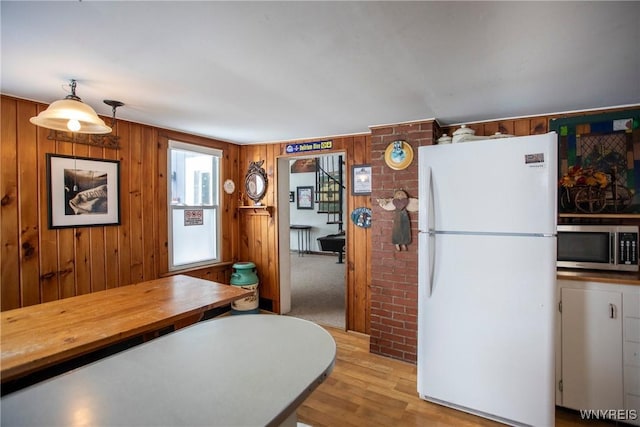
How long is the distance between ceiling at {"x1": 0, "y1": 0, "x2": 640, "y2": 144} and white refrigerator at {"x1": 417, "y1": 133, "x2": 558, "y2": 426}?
1.53 feet

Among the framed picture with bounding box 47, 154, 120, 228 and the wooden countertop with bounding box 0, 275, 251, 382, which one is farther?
the framed picture with bounding box 47, 154, 120, 228

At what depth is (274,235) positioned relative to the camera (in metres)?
3.85

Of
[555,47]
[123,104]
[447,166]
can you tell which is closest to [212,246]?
[123,104]

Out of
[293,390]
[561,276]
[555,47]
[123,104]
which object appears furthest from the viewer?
[123,104]

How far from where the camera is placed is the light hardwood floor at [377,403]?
78.4 inches

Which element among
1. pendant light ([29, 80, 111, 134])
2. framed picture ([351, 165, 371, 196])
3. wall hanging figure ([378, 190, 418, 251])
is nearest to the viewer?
pendant light ([29, 80, 111, 134])

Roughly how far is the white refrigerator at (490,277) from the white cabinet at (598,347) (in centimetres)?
37

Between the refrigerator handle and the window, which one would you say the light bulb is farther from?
the refrigerator handle

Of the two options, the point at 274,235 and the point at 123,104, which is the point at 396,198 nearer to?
the point at 274,235

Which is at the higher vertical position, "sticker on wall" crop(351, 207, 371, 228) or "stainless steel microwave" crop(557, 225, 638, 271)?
"sticker on wall" crop(351, 207, 371, 228)

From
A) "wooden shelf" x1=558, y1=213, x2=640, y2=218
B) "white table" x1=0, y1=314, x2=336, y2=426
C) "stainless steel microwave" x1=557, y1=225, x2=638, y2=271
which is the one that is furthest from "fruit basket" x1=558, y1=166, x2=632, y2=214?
"white table" x1=0, y1=314, x2=336, y2=426

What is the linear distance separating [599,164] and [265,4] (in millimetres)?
2756

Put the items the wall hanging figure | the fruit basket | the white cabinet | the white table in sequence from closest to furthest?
the white table, the white cabinet, the fruit basket, the wall hanging figure

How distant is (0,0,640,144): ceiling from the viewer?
3.98 ft
